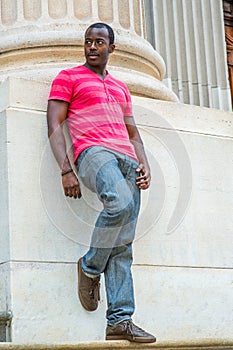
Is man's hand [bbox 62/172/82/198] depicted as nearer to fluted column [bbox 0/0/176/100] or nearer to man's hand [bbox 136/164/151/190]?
man's hand [bbox 136/164/151/190]

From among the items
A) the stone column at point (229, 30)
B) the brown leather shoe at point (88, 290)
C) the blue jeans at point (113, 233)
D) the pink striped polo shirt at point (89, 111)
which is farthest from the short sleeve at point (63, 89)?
the stone column at point (229, 30)

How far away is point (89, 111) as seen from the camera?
256 inches

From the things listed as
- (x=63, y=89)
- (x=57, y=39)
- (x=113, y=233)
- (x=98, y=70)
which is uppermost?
(x=57, y=39)

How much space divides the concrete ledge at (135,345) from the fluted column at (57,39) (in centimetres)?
248

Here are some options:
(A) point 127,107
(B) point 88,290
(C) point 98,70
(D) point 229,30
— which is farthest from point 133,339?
(D) point 229,30

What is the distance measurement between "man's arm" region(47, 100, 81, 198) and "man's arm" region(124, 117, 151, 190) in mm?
465

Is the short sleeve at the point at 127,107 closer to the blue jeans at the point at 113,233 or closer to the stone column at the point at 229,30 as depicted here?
the blue jeans at the point at 113,233

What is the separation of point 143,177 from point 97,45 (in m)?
1.02

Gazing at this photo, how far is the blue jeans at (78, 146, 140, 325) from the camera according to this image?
5941mm

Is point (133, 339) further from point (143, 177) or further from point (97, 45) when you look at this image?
point (97, 45)

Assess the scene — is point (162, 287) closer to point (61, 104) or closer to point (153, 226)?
point (153, 226)

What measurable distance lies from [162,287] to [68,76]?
1785mm

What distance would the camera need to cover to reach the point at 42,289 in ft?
20.7

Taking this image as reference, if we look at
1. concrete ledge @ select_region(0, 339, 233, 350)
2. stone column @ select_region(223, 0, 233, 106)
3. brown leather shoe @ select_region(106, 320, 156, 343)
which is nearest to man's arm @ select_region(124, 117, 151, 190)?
brown leather shoe @ select_region(106, 320, 156, 343)
